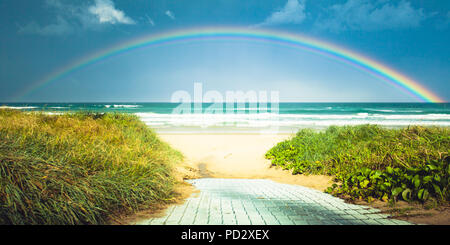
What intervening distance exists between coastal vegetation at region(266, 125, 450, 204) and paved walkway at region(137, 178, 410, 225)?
24.7 inches

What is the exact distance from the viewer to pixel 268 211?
12.0ft

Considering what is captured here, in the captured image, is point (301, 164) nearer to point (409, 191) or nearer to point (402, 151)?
point (402, 151)

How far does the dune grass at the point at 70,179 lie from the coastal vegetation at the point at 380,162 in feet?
11.9

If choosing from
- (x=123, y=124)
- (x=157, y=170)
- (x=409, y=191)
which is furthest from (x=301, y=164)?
(x=123, y=124)

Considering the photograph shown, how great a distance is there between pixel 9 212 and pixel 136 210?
1.47m

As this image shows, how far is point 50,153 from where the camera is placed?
13.2 feet

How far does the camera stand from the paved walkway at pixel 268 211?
3.29 meters

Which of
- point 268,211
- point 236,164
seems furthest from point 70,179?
point 236,164

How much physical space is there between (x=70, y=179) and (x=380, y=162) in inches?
218

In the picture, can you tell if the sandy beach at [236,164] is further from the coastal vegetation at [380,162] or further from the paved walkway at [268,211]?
the paved walkway at [268,211]

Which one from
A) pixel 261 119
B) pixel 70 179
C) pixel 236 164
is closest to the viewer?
pixel 70 179

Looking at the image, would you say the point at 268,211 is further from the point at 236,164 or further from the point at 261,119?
the point at 261,119

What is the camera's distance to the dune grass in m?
2.92

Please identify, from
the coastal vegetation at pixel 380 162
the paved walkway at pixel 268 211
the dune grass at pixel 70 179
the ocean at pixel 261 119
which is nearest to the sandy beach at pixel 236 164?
the coastal vegetation at pixel 380 162
